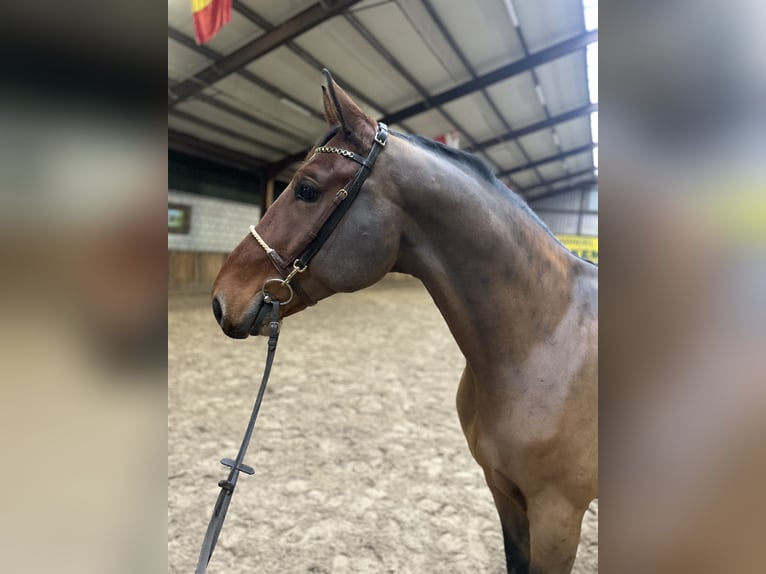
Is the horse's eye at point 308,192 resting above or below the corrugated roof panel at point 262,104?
below

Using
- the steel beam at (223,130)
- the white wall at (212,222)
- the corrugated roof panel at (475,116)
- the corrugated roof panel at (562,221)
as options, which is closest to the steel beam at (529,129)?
the corrugated roof panel at (475,116)

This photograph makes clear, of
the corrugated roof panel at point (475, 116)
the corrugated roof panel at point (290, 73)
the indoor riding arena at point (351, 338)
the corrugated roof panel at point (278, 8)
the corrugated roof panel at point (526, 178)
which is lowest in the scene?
the indoor riding arena at point (351, 338)

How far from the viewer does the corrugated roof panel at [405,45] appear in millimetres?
3676

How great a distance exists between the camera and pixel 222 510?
2.36 ft

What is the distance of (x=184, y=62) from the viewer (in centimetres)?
597

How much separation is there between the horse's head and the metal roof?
33.4 inches

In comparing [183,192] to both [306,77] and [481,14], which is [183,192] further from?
[481,14]

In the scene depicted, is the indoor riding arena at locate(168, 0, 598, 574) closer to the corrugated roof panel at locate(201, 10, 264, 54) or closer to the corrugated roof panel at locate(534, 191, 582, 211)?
the corrugated roof panel at locate(201, 10, 264, 54)

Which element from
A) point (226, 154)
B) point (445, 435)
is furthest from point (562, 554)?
point (226, 154)

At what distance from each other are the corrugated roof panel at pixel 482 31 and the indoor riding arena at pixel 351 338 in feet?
0.07

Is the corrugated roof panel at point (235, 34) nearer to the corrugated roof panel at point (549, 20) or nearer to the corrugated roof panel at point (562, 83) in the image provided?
the corrugated roof panel at point (562, 83)

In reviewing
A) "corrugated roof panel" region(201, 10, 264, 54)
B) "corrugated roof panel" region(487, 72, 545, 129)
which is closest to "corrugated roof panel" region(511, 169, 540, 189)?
"corrugated roof panel" region(487, 72, 545, 129)

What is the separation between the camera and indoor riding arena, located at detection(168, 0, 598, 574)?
5.63 ft

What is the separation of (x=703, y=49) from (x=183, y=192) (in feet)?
39.9
